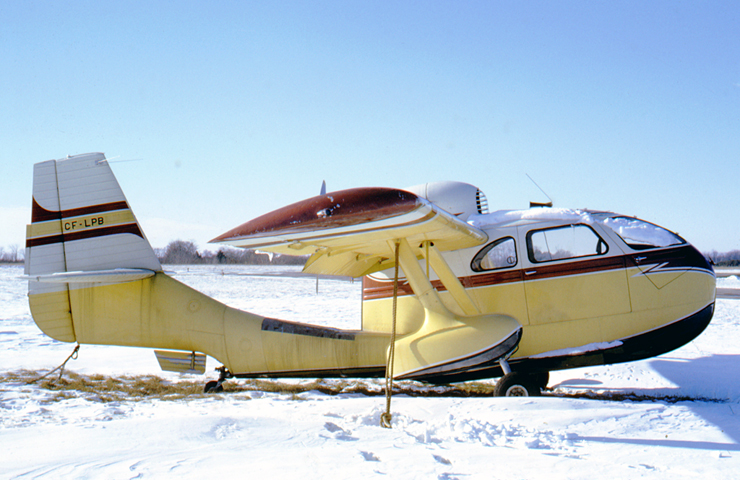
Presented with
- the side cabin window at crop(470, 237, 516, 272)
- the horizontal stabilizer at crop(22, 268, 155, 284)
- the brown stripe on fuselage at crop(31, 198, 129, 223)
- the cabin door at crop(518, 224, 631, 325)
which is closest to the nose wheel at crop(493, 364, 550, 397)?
the cabin door at crop(518, 224, 631, 325)

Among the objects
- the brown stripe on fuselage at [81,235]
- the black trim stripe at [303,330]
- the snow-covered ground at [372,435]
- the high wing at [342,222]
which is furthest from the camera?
the black trim stripe at [303,330]

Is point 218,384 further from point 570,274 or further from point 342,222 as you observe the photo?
point 570,274

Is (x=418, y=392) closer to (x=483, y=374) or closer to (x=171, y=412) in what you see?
(x=483, y=374)

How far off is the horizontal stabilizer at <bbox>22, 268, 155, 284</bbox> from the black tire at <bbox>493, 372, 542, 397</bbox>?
4430 millimetres

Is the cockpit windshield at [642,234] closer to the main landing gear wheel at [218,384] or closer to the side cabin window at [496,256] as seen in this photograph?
the side cabin window at [496,256]

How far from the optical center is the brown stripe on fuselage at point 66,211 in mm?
6164

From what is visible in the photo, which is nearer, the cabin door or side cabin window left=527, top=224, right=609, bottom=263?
the cabin door

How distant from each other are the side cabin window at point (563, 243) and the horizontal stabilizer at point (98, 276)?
4715 mm

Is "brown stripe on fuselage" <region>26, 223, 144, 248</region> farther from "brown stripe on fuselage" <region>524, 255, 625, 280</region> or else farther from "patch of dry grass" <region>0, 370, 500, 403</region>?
"brown stripe on fuselage" <region>524, 255, 625, 280</region>

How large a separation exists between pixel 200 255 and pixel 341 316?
77.0 m

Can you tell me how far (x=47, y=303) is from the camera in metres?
6.21

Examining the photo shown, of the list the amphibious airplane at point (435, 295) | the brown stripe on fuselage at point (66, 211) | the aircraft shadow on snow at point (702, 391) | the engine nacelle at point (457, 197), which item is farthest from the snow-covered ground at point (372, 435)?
the engine nacelle at point (457, 197)

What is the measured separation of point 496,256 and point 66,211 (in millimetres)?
5336

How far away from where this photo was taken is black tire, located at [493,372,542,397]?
218 inches
